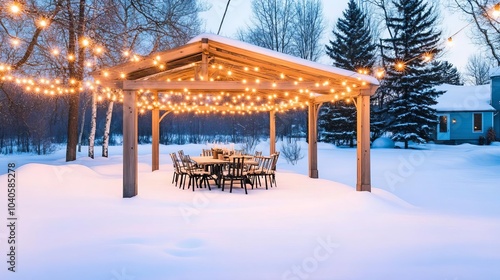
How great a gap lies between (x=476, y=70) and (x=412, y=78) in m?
28.2

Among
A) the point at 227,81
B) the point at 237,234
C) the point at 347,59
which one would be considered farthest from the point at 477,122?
the point at 237,234

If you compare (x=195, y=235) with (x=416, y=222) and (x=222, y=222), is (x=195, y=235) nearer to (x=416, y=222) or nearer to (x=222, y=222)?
(x=222, y=222)

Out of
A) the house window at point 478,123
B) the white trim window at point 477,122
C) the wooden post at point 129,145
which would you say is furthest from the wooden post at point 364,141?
the house window at point 478,123

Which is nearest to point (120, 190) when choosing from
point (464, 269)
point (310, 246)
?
point (310, 246)

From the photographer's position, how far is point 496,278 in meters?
3.55

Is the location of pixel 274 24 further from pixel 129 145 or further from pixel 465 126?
pixel 129 145

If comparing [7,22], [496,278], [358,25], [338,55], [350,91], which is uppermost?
[358,25]

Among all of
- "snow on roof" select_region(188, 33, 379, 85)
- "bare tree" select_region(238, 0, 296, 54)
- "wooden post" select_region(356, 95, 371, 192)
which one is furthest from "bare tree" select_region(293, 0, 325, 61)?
"snow on roof" select_region(188, 33, 379, 85)

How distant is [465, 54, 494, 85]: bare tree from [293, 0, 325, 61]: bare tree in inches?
1103

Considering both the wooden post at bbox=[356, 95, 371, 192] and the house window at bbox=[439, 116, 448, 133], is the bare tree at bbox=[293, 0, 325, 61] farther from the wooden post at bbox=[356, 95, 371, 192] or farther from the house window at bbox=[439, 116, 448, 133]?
the wooden post at bbox=[356, 95, 371, 192]

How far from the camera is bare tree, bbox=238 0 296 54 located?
2709 centimetres

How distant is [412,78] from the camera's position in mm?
23969

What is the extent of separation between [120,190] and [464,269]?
7.01 meters

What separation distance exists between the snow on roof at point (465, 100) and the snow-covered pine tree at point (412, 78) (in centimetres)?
392
